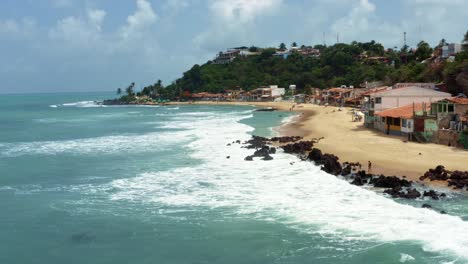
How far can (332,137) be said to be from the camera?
40.2 m

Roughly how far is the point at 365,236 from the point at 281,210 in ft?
14.4

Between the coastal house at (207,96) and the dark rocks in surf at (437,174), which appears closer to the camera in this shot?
the dark rocks in surf at (437,174)

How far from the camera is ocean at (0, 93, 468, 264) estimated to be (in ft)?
52.0

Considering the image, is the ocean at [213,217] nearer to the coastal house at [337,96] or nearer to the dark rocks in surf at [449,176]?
the dark rocks in surf at [449,176]

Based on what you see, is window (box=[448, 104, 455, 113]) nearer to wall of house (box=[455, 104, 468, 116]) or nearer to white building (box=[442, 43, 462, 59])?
wall of house (box=[455, 104, 468, 116])

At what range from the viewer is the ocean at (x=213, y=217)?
1584 cm

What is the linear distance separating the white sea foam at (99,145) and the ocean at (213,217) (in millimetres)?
7221

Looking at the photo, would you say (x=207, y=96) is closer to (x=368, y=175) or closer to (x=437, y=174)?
(x=368, y=175)

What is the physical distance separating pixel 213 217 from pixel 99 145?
1066 inches

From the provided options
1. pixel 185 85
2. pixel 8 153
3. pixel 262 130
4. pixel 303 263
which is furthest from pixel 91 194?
pixel 185 85

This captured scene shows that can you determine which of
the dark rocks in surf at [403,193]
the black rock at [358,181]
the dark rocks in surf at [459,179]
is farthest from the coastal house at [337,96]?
the dark rocks in surf at [403,193]

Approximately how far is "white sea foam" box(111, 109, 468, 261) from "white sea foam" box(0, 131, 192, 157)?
1077 centimetres

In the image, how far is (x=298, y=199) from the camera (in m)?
21.8

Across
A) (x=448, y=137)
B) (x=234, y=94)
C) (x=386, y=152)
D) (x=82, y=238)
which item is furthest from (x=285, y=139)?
(x=234, y=94)
